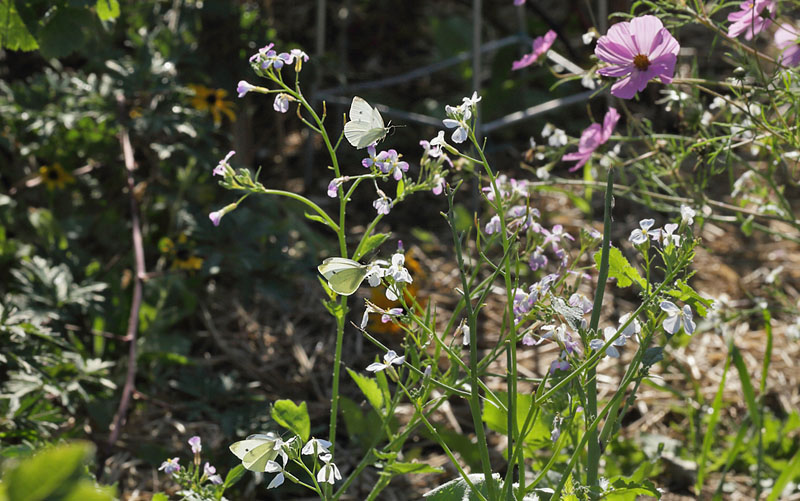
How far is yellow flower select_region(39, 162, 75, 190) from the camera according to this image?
78.9 inches

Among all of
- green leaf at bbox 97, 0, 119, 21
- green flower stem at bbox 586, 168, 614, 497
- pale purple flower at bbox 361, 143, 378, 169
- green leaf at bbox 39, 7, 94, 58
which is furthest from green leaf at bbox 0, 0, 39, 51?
green flower stem at bbox 586, 168, 614, 497

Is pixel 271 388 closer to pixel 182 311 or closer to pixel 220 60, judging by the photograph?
pixel 182 311

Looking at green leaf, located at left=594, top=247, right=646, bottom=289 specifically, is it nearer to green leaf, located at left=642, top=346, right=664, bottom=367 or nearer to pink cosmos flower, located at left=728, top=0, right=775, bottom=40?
green leaf, located at left=642, top=346, right=664, bottom=367

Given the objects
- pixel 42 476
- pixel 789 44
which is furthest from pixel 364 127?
pixel 789 44

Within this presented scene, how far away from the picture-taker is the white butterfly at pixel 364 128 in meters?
0.87

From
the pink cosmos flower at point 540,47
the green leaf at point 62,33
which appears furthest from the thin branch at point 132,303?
the pink cosmos flower at point 540,47

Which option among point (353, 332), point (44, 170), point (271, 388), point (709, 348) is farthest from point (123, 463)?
point (709, 348)

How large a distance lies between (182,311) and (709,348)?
1.29 meters

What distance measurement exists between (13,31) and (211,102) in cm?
70

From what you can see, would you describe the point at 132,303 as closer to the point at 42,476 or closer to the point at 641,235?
the point at 641,235

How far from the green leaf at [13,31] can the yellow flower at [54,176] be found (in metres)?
0.61

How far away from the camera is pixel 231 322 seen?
1998 mm

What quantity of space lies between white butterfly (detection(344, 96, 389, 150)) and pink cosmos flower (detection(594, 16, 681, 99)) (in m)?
0.30

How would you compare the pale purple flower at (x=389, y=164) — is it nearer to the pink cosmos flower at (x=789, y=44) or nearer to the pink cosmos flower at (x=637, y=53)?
the pink cosmos flower at (x=637, y=53)
